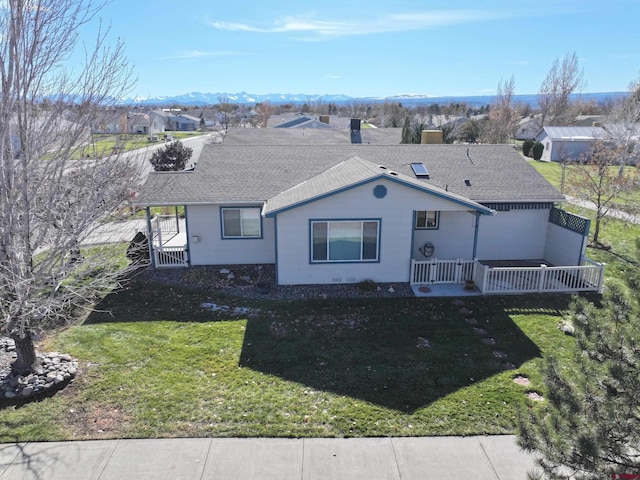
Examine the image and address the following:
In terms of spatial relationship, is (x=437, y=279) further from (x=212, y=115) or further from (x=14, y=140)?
(x=212, y=115)

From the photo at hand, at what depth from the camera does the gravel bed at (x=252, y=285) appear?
47.7 ft

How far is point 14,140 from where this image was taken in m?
8.05

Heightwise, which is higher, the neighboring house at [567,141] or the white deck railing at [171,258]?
the neighboring house at [567,141]

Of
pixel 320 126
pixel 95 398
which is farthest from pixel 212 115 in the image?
pixel 95 398

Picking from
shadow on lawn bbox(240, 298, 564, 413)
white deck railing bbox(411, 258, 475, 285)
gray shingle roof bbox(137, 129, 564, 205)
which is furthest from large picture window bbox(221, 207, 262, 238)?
white deck railing bbox(411, 258, 475, 285)

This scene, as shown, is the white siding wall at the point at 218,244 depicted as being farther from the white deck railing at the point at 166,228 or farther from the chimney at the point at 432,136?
the chimney at the point at 432,136

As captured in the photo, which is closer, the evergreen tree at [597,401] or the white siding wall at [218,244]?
the evergreen tree at [597,401]

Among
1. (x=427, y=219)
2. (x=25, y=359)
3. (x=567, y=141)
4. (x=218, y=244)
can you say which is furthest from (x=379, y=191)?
(x=567, y=141)

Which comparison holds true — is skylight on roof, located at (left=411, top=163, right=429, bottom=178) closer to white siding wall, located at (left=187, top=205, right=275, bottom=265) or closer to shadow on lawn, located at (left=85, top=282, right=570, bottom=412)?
shadow on lawn, located at (left=85, top=282, right=570, bottom=412)

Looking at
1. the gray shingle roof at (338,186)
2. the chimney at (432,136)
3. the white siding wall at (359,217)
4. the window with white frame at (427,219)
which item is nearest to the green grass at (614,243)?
the window with white frame at (427,219)

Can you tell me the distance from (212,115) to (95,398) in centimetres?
12033

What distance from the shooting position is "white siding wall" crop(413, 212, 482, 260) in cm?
1672

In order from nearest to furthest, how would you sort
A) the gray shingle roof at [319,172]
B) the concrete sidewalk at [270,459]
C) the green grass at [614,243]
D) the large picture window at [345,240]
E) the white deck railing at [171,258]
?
the concrete sidewalk at [270,459], the large picture window at [345,240], the gray shingle roof at [319,172], the white deck railing at [171,258], the green grass at [614,243]

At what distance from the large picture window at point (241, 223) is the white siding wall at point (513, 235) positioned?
848cm
